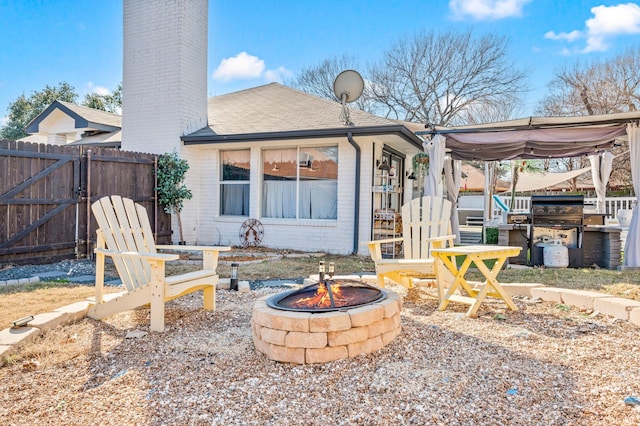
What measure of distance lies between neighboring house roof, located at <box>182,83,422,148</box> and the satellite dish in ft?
1.15

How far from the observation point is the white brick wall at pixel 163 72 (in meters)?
8.56

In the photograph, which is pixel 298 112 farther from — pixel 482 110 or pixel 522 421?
pixel 482 110

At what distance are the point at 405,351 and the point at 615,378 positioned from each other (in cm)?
110

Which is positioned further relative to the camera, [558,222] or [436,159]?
[436,159]

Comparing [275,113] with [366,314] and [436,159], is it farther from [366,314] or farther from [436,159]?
[366,314]

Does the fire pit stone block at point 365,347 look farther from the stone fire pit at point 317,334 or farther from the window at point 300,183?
the window at point 300,183

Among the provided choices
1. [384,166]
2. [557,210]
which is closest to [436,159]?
[384,166]

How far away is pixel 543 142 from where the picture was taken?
23.2 ft

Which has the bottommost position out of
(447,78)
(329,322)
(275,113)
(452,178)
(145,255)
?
(329,322)

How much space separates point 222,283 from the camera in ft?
15.6

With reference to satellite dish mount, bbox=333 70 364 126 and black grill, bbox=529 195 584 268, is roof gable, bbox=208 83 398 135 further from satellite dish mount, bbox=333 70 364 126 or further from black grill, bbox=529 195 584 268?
black grill, bbox=529 195 584 268

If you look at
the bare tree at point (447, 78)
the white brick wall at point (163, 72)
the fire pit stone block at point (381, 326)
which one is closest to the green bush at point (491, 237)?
the white brick wall at point (163, 72)

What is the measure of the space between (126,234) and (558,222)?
6046mm

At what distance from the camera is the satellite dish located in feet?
26.9
